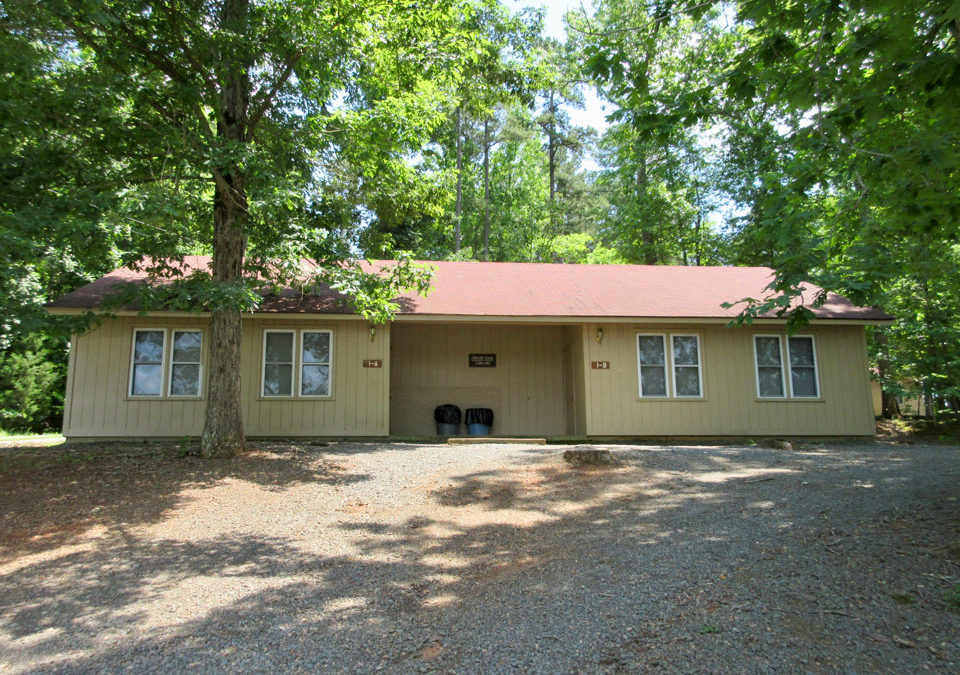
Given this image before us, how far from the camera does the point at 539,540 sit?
5.25m

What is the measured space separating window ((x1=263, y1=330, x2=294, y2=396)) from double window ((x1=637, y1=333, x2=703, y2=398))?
22.4 feet

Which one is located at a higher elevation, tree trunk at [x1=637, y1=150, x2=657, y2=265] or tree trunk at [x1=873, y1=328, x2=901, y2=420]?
tree trunk at [x1=637, y1=150, x2=657, y2=265]

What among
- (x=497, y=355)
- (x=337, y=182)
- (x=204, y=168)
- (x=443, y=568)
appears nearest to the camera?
(x=443, y=568)

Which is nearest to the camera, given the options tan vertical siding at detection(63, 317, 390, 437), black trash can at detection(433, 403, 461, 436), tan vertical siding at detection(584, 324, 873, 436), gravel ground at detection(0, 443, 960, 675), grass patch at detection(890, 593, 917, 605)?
gravel ground at detection(0, 443, 960, 675)

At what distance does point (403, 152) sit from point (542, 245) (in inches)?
844

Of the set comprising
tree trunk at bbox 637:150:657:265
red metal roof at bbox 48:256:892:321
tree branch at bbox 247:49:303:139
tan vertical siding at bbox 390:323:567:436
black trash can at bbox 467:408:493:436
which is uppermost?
tree trunk at bbox 637:150:657:265

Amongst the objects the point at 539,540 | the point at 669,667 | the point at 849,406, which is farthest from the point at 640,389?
the point at 669,667

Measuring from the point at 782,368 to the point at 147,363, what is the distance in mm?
12288

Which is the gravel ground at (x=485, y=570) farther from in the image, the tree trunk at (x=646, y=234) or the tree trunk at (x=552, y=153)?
the tree trunk at (x=552, y=153)

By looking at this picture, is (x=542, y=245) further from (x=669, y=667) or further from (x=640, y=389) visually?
(x=669, y=667)

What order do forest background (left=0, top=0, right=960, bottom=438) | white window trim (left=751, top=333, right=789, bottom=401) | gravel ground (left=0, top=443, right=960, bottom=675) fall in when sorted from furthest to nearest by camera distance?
white window trim (left=751, top=333, right=789, bottom=401), forest background (left=0, top=0, right=960, bottom=438), gravel ground (left=0, top=443, right=960, bottom=675)

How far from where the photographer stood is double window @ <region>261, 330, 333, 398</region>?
11633 mm

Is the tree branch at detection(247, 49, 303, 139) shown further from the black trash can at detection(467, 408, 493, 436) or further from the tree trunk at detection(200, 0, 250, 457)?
the black trash can at detection(467, 408, 493, 436)

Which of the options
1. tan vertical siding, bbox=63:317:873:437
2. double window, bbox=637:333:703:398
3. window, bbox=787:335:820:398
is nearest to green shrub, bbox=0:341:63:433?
tan vertical siding, bbox=63:317:873:437
